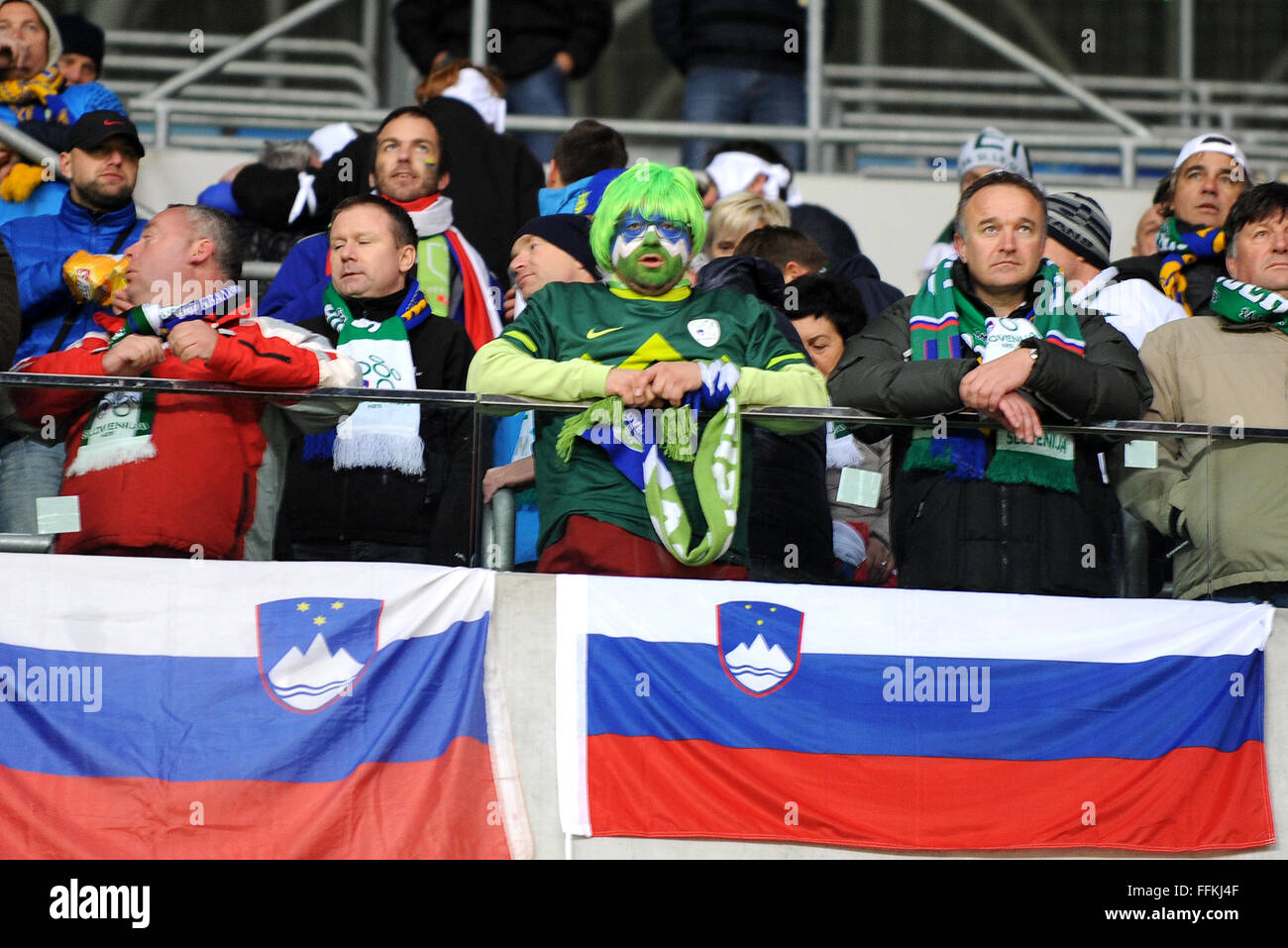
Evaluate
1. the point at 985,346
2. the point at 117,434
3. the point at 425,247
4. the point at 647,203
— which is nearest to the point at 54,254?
the point at 425,247

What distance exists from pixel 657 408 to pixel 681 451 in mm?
146

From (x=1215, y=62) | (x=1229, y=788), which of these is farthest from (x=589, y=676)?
(x=1215, y=62)

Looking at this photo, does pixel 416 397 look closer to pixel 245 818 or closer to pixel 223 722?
pixel 223 722

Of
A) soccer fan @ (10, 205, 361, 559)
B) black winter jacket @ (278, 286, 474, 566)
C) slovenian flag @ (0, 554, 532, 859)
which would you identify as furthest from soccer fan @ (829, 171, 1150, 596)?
soccer fan @ (10, 205, 361, 559)

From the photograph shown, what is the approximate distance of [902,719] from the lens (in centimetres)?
658

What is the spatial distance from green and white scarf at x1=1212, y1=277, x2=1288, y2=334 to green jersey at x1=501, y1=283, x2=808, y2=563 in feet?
4.94

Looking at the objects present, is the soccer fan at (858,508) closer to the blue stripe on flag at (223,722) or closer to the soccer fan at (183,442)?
the blue stripe on flag at (223,722)

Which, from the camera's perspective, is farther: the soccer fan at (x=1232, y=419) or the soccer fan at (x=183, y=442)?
the soccer fan at (x=1232, y=419)

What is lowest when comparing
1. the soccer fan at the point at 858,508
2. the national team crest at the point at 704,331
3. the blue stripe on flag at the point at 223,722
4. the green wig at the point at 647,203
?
the blue stripe on flag at the point at 223,722

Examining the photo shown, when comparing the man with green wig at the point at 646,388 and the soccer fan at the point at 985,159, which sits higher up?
the soccer fan at the point at 985,159

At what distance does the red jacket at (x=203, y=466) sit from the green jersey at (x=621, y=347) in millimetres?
672

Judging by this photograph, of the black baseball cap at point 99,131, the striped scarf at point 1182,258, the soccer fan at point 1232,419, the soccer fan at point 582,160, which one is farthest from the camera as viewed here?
the soccer fan at point 582,160

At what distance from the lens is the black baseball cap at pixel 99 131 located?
7.90m

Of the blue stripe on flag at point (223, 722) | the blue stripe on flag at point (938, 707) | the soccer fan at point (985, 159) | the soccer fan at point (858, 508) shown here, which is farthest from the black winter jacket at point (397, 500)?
the soccer fan at point (985, 159)
